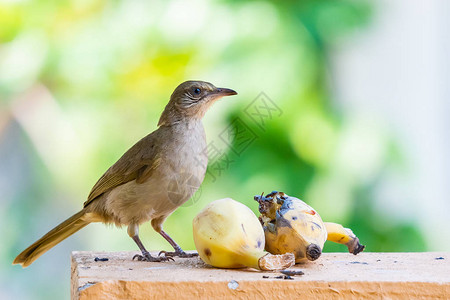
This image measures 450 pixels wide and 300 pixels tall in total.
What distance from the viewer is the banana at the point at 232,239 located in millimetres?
2111

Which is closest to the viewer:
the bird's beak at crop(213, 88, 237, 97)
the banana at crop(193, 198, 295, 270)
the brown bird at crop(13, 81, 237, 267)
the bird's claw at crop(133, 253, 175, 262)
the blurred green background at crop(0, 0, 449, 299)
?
the banana at crop(193, 198, 295, 270)

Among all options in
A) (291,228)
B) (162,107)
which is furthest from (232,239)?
(162,107)

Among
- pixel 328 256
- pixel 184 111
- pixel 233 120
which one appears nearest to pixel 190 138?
pixel 184 111

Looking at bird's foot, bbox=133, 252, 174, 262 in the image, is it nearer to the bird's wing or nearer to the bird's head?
the bird's wing

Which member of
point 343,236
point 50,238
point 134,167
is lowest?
point 343,236

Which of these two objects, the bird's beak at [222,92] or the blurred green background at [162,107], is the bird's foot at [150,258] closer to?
the bird's beak at [222,92]

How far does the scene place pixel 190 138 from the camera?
2.90 metres

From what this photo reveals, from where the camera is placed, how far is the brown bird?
9.11ft

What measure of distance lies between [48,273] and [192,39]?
7.15 feet

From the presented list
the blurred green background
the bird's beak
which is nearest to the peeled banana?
the bird's beak

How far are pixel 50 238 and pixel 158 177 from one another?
67cm

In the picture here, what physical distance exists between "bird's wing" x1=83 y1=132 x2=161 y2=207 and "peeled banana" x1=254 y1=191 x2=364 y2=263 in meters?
0.65

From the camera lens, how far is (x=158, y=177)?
2.78 metres

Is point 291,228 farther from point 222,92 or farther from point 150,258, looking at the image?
point 222,92
